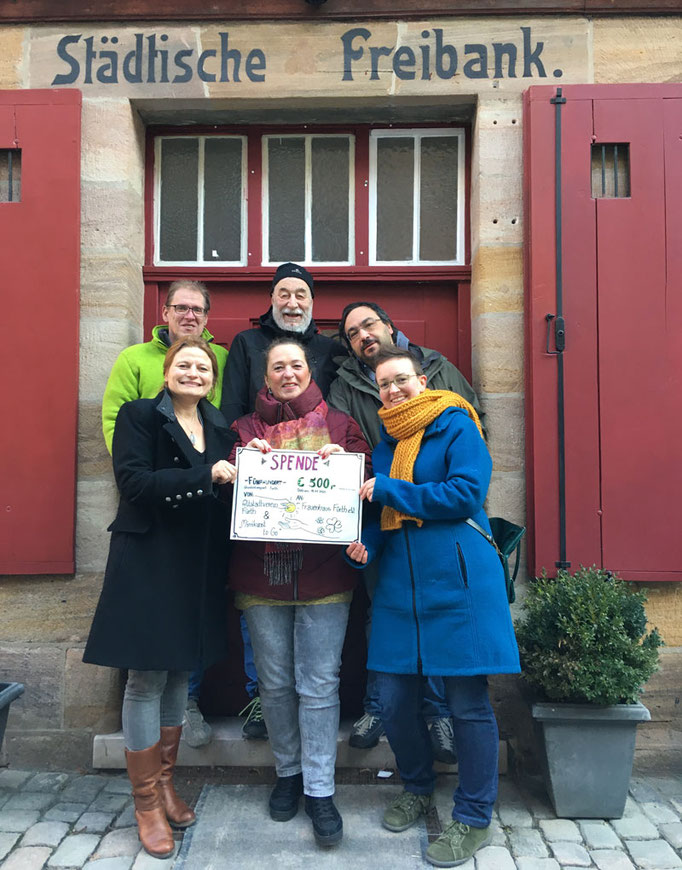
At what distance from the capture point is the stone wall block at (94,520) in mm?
3689

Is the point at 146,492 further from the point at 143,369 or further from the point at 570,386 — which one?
the point at 570,386

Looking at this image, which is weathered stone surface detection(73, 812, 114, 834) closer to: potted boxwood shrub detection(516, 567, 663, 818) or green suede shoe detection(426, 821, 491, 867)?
green suede shoe detection(426, 821, 491, 867)

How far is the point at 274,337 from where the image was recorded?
3.47 meters

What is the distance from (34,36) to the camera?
3840 mm

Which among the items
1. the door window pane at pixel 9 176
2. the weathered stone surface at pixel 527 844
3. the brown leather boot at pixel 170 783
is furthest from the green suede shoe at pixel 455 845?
the door window pane at pixel 9 176

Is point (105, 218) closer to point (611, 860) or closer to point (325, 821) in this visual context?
point (325, 821)

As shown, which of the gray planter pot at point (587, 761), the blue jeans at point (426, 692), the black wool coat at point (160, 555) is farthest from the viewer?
the blue jeans at point (426, 692)

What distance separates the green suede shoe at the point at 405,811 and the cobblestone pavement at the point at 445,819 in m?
0.16

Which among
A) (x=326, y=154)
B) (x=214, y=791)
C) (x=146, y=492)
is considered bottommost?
(x=214, y=791)

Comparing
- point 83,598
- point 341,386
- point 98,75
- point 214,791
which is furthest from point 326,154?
point 214,791

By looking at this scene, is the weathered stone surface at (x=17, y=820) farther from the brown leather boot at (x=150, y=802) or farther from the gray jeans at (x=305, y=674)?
the gray jeans at (x=305, y=674)

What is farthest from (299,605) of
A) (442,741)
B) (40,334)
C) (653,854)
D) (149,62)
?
(149,62)

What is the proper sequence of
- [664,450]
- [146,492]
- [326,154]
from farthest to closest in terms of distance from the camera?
[326,154] < [664,450] < [146,492]

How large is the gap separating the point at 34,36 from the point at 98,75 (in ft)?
1.37
